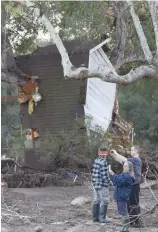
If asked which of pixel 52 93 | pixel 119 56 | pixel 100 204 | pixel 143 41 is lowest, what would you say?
pixel 100 204

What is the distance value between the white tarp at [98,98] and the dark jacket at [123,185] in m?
7.99

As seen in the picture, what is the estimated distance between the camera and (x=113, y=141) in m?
17.8

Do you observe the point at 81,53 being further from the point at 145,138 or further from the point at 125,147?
the point at 145,138

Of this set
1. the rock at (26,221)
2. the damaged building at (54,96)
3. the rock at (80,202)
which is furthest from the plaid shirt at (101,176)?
the damaged building at (54,96)

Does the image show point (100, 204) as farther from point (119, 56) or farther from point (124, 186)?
point (119, 56)

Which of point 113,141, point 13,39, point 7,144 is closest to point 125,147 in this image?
point 113,141

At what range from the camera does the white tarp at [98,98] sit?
1870 centimetres

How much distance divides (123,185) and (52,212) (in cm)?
262

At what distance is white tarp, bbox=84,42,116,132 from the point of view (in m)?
18.7

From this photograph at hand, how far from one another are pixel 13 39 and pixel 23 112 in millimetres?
2547

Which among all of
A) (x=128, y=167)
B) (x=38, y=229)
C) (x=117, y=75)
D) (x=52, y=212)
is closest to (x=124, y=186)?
(x=128, y=167)

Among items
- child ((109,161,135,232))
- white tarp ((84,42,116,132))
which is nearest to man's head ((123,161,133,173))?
child ((109,161,135,232))

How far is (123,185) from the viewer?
9992mm

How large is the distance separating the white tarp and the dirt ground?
3349 mm
